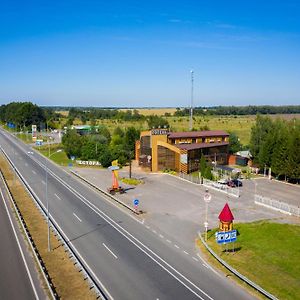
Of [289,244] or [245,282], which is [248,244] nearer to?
[289,244]

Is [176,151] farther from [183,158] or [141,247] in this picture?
[141,247]

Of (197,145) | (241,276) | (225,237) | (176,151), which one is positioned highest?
(197,145)

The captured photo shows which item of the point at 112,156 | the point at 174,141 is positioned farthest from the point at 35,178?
the point at 174,141

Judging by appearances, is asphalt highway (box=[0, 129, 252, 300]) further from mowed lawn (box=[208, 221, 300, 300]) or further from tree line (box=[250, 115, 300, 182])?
tree line (box=[250, 115, 300, 182])

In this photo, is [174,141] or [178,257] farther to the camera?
[174,141]

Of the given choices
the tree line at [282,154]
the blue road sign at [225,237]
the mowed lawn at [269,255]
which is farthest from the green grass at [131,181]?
the blue road sign at [225,237]

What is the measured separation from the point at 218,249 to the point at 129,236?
28.4ft

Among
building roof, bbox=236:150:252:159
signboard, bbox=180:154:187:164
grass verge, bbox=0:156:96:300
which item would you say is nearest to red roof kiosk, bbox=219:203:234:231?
grass verge, bbox=0:156:96:300

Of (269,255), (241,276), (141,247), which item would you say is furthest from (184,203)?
(241,276)

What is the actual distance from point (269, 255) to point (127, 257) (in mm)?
11880

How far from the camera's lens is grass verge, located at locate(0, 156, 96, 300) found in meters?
23.9

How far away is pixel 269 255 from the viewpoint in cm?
3022

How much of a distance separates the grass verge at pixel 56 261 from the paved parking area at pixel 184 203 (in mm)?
10924

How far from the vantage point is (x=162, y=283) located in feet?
83.9
